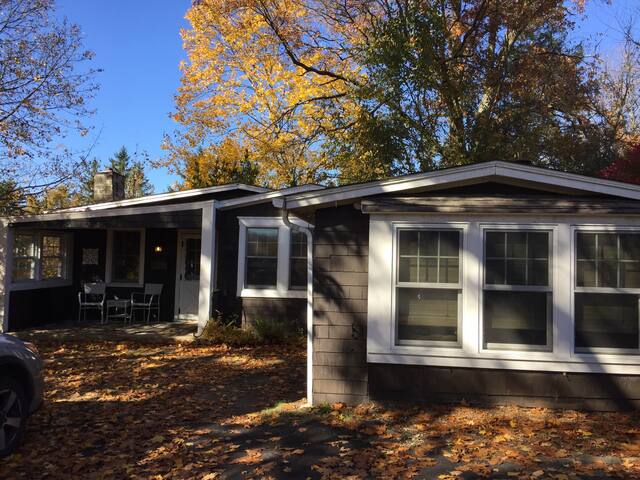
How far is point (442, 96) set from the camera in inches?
615

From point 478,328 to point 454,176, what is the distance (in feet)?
5.73

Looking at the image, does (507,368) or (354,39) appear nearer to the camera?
(507,368)

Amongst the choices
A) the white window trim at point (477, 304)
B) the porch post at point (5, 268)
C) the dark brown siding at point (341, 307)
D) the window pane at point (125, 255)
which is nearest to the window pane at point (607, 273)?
the white window trim at point (477, 304)

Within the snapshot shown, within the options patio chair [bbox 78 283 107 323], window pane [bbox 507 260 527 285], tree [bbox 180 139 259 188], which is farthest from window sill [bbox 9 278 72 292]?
tree [bbox 180 139 259 188]

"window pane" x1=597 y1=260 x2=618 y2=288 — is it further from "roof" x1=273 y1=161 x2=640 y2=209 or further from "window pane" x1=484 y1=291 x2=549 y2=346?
"roof" x1=273 y1=161 x2=640 y2=209

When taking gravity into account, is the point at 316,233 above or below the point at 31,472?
above

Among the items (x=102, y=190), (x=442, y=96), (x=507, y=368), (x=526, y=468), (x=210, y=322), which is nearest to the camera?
(x=526, y=468)

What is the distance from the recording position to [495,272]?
18.9ft

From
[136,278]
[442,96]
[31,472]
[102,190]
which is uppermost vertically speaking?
[442,96]

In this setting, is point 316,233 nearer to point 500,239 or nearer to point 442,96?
point 500,239

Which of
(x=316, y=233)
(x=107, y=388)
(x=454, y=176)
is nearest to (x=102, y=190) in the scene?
(x=107, y=388)

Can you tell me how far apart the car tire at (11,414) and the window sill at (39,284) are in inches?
296

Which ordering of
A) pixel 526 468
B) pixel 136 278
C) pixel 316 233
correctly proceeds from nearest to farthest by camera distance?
pixel 526 468, pixel 316 233, pixel 136 278

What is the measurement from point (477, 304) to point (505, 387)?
0.98m
